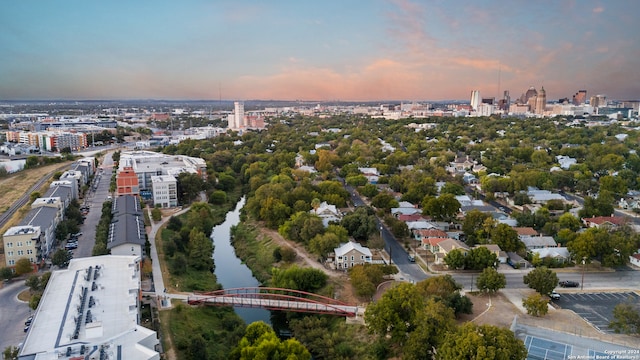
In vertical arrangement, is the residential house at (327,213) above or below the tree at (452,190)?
below

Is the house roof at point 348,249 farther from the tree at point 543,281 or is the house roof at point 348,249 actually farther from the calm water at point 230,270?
the tree at point 543,281

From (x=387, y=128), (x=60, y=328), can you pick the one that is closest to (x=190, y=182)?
(x=60, y=328)

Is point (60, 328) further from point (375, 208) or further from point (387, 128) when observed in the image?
point (387, 128)

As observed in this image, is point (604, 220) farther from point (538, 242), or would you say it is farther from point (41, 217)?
point (41, 217)

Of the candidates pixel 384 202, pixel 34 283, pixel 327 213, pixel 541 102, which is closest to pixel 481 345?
pixel 327 213

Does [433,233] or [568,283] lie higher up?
[433,233]

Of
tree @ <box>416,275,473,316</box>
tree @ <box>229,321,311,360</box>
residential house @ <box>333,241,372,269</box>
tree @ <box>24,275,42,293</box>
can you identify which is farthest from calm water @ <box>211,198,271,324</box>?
tree @ <box>24,275,42,293</box>

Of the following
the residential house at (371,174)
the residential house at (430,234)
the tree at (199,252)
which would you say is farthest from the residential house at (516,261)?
the residential house at (371,174)
